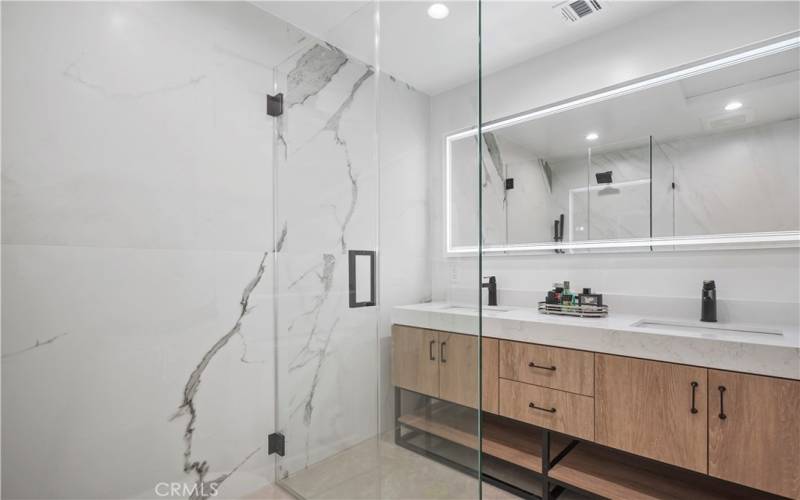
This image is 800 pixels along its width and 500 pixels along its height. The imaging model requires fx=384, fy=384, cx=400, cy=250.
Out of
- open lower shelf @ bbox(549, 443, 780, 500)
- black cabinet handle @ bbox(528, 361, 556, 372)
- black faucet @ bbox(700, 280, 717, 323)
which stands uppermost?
black faucet @ bbox(700, 280, 717, 323)

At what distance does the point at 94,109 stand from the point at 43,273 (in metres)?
0.62

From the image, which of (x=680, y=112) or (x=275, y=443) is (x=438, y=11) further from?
(x=275, y=443)

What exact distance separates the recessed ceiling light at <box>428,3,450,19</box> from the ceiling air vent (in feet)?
3.02

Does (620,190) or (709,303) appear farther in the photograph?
(620,190)

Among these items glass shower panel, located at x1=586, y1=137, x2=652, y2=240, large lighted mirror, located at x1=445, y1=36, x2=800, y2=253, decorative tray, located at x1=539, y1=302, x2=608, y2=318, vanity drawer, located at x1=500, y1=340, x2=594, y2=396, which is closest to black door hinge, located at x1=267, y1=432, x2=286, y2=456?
vanity drawer, located at x1=500, y1=340, x2=594, y2=396

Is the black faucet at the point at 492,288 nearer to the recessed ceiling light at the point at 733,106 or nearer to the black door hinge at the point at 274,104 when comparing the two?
the recessed ceiling light at the point at 733,106

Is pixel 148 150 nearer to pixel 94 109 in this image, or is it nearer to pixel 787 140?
pixel 94 109

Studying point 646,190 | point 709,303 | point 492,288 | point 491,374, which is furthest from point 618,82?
point 491,374

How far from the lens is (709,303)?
170 cm

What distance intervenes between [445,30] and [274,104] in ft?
3.31

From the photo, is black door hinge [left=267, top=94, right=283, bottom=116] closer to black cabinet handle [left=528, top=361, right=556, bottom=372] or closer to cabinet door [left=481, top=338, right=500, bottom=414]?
cabinet door [left=481, top=338, right=500, bottom=414]

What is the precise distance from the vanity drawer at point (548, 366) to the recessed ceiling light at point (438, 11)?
139cm

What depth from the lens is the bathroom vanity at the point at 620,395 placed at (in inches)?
48.6

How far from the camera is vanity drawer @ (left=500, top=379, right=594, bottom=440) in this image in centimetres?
161
